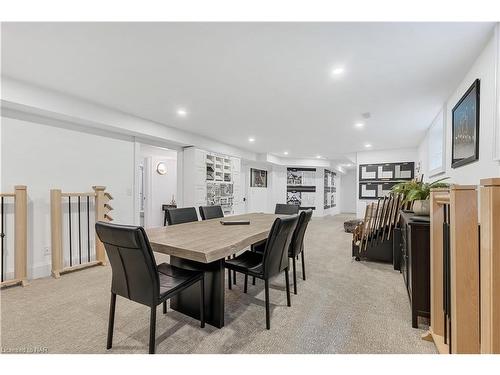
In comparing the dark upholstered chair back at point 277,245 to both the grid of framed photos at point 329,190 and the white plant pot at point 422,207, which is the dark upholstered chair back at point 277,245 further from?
the grid of framed photos at point 329,190

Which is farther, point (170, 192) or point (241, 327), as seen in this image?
point (170, 192)

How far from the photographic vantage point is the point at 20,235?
2.65m

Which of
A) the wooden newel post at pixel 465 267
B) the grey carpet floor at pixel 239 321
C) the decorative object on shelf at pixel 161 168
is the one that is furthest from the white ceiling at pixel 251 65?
the decorative object on shelf at pixel 161 168

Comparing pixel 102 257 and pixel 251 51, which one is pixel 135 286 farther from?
pixel 102 257

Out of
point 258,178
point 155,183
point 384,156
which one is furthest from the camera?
point 258,178

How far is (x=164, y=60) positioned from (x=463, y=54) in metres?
2.69

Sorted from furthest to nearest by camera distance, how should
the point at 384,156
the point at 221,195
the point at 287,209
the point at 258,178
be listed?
the point at 258,178 < the point at 384,156 < the point at 221,195 < the point at 287,209

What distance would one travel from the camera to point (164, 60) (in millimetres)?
2160

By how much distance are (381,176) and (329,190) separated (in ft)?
11.6

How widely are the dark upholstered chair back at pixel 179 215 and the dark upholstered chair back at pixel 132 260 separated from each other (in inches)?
50.5

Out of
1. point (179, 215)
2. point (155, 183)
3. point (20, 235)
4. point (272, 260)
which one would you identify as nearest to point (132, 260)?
point (272, 260)

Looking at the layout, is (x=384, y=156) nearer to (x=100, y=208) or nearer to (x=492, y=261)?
(x=492, y=261)

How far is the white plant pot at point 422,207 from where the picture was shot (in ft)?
7.62
